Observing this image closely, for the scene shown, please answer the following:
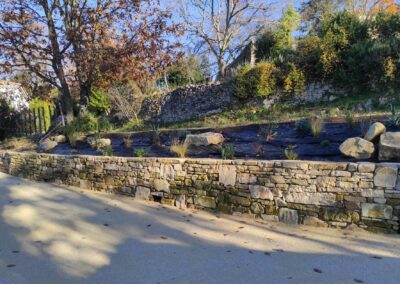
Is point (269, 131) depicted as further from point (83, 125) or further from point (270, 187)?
point (83, 125)

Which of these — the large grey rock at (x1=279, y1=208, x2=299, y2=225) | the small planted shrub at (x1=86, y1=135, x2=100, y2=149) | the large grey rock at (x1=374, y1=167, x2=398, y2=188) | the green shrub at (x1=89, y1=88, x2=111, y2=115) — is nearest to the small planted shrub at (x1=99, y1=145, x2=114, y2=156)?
the small planted shrub at (x1=86, y1=135, x2=100, y2=149)

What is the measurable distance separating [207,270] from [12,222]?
3.60m

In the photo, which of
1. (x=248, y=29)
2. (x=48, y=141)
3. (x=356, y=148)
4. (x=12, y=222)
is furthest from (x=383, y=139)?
(x=248, y=29)

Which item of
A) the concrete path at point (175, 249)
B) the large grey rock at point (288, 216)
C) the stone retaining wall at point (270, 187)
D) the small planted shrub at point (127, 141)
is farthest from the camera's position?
the small planted shrub at point (127, 141)

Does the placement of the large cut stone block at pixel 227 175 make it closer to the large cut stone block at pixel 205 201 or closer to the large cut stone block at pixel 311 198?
the large cut stone block at pixel 205 201

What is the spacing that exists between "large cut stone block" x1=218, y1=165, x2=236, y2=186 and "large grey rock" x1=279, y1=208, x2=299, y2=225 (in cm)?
91

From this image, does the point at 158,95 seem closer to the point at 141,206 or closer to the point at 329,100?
the point at 329,100

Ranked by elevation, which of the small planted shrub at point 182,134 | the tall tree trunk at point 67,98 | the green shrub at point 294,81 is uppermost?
the green shrub at point 294,81

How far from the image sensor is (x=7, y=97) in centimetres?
1655

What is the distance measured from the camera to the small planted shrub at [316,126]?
6828 mm

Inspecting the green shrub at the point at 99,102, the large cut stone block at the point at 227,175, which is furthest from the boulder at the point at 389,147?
the green shrub at the point at 99,102

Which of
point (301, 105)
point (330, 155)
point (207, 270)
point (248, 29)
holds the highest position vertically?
point (248, 29)

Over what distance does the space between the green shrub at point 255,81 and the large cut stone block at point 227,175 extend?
7220 mm

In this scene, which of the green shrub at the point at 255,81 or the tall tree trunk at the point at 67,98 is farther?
the green shrub at the point at 255,81
